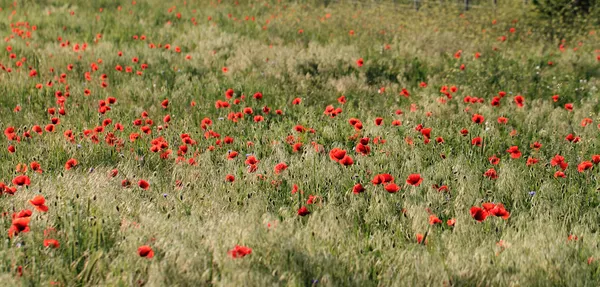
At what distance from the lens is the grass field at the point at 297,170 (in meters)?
2.60

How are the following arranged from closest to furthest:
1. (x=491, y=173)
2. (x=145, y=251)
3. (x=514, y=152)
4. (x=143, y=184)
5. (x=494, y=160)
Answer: (x=145, y=251)
(x=143, y=184)
(x=491, y=173)
(x=514, y=152)
(x=494, y=160)

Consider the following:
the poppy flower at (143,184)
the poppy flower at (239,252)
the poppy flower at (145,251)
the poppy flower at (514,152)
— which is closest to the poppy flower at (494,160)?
the poppy flower at (514,152)

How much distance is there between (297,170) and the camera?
12.8ft

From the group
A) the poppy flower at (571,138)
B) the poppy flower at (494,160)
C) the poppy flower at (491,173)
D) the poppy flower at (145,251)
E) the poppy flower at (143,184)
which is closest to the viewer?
the poppy flower at (145,251)

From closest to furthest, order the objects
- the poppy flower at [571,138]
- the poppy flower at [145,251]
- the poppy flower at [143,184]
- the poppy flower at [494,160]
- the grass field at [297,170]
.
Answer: the poppy flower at [145,251], the grass field at [297,170], the poppy flower at [143,184], the poppy flower at [494,160], the poppy flower at [571,138]

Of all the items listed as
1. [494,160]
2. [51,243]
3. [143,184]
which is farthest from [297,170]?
[51,243]

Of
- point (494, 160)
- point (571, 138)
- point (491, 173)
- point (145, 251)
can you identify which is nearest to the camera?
point (145, 251)

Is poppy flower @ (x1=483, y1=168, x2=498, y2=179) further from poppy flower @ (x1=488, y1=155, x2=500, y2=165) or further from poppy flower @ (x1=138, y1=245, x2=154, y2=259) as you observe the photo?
poppy flower @ (x1=138, y1=245, x2=154, y2=259)

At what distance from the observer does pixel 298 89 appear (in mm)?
6730

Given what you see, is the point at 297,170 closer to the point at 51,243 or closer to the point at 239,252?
the point at 239,252

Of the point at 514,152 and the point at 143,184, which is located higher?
the point at 143,184

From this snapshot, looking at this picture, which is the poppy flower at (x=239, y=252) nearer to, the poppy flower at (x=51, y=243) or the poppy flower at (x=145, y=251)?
the poppy flower at (x=145, y=251)

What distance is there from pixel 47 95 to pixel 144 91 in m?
1.01

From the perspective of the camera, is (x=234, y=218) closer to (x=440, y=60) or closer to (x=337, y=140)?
(x=337, y=140)
